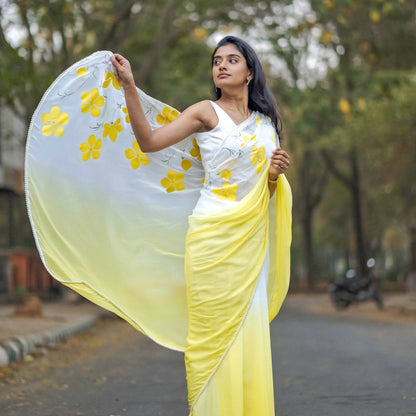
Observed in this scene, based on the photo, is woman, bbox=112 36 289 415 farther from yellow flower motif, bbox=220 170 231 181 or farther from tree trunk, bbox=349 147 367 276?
tree trunk, bbox=349 147 367 276

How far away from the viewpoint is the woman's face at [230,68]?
12.7ft

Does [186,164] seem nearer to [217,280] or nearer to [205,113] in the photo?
[205,113]

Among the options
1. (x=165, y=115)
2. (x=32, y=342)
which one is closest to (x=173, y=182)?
(x=165, y=115)

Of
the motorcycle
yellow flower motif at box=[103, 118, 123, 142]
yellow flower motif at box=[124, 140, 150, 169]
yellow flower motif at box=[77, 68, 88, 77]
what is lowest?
the motorcycle

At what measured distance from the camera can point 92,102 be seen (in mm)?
4203

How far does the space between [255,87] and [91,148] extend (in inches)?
37.9

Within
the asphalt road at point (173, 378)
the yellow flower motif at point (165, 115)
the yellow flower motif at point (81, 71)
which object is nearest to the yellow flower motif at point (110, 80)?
the yellow flower motif at point (81, 71)

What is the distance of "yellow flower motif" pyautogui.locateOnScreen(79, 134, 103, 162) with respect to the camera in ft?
13.9

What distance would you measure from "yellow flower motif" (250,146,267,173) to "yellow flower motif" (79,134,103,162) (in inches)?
36.4

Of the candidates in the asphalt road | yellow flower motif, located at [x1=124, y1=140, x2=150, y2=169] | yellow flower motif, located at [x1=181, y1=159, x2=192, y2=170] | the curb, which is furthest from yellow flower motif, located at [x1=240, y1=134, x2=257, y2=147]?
the curb

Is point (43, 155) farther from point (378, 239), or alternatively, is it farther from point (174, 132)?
point (378, 239)

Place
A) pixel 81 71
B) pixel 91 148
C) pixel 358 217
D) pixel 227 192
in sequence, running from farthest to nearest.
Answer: pixel 358 217 < pixel 91 148 < pixel 81 71 < pixel 227 192

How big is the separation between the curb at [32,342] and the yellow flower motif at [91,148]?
3917 mm

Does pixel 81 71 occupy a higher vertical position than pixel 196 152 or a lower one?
higher
